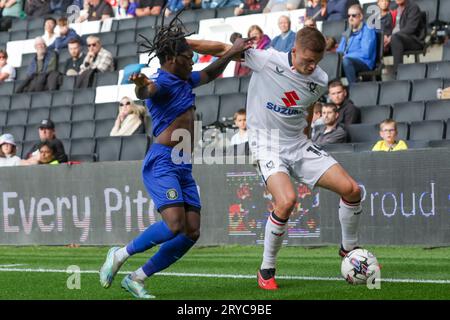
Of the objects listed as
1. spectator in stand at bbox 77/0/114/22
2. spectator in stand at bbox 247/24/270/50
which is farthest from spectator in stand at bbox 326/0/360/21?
spectator in stand at bbox 77/0/114/22

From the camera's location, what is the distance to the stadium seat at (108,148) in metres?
17.2

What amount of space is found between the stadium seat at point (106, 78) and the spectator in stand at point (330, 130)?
6.22 m

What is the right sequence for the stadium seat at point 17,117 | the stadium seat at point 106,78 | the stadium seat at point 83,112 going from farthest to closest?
the stadium seat at point 17,117 → the stadium seat at point 106,78 → the stadium seat at point 83,112

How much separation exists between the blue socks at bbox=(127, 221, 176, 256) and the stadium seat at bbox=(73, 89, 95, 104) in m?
11.8

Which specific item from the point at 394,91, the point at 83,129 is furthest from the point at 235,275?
the point at 83,129

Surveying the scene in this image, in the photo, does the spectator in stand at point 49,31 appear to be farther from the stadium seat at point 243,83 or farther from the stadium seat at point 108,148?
the stadium seat at point 243,83

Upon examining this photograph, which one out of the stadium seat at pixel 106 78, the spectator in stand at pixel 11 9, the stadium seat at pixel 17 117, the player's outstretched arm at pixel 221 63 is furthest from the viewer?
the spectator in stand at pixel 11 9

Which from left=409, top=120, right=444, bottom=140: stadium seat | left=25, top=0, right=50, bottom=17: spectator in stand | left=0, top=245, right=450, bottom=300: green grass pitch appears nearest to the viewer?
left=0, top=245, right=450, bottom=300: green grass pitch

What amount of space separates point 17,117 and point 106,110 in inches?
96.3

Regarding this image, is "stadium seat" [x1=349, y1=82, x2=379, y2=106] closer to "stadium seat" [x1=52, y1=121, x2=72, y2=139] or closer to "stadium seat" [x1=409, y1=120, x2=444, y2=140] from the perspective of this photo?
"stadium seat" [x1=409, y1=120, x2=444, y2=140]

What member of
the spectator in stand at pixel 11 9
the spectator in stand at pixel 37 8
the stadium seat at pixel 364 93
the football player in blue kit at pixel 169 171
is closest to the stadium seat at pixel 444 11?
the stadium seat at pixel 364 93

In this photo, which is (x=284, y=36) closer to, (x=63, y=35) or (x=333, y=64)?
(x=333, y=64)

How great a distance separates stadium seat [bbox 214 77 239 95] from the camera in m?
17.8
